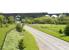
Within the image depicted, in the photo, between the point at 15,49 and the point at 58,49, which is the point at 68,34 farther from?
the point at 15,49

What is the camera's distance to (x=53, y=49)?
51812mm

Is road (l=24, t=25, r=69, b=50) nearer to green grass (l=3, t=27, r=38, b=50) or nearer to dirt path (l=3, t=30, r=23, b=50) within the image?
green grass (l=3, t=27, r=38, b=50)

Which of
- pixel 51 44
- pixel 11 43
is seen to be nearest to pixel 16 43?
pixel 11 43

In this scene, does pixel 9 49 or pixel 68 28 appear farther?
pixel 68 28

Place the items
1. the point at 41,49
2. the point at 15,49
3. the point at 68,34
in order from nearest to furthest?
the point at 15,49 → the point at 41,49 → the point at 68,34

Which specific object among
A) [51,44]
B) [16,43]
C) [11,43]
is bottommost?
[51,44]

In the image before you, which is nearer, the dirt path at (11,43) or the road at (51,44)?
the dirt path at (11,43)

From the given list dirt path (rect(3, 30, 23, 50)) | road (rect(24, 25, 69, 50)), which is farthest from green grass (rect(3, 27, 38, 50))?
road (rect(24, 25, 69, 50))

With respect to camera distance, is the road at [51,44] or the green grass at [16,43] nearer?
the green grass at [16,43]

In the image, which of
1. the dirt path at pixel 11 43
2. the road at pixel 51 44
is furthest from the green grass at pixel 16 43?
the road at pixel 51 44

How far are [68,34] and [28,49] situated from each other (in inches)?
1666

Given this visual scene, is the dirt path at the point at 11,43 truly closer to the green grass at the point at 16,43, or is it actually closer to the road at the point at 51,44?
the green grass at the point at 16,43

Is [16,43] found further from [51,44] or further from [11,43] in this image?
[51,44]

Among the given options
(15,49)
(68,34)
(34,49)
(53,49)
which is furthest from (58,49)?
(68,34)
